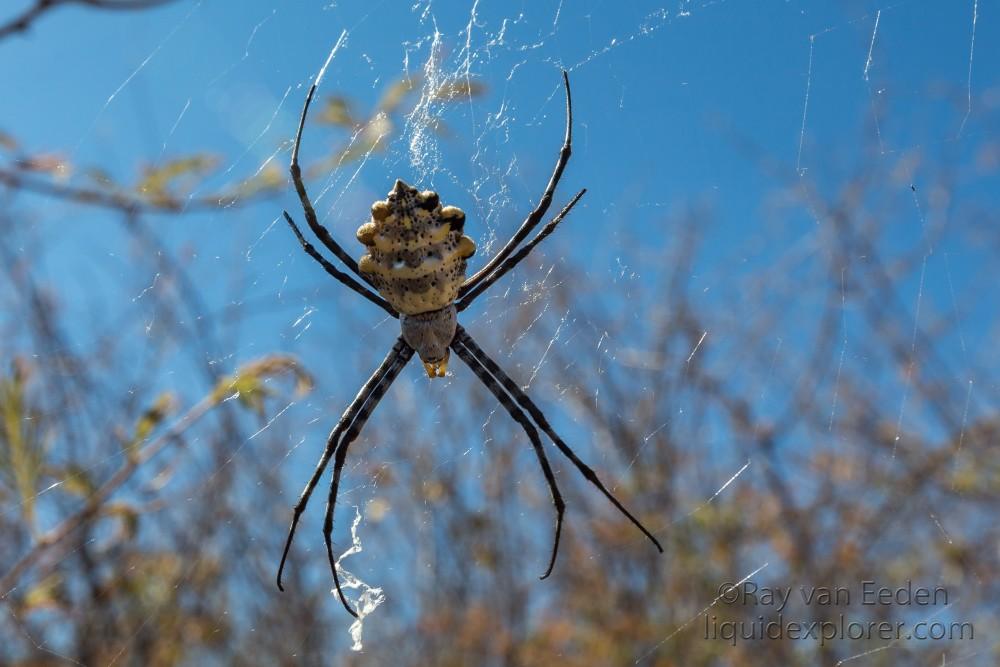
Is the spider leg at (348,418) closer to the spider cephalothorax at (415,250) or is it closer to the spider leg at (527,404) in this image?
the spider leg at (527,404)

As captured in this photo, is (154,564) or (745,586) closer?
(154,564)

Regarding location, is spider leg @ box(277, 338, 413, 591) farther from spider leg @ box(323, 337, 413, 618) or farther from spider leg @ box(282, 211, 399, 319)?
spider leg @ box(282, 211, 399, 319)

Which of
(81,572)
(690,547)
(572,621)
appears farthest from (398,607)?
(81,572)

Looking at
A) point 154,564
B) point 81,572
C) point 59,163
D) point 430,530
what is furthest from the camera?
point 430,530

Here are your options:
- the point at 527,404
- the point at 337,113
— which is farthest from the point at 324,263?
the point at 527,404

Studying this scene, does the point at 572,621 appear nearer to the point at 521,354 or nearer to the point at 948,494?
the point at 521,354

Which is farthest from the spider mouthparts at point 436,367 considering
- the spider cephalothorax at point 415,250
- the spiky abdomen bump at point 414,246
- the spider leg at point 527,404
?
the spiky abdomen bump at point 414,246

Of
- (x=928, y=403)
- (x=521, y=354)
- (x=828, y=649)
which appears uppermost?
(x=521, y=354)

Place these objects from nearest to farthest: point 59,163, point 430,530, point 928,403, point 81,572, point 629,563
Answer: point 59,163 → point 81,572 → point 928,403 → point 629,563 → point 430,530

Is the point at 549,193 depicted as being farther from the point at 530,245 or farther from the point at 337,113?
the point at 337,113
